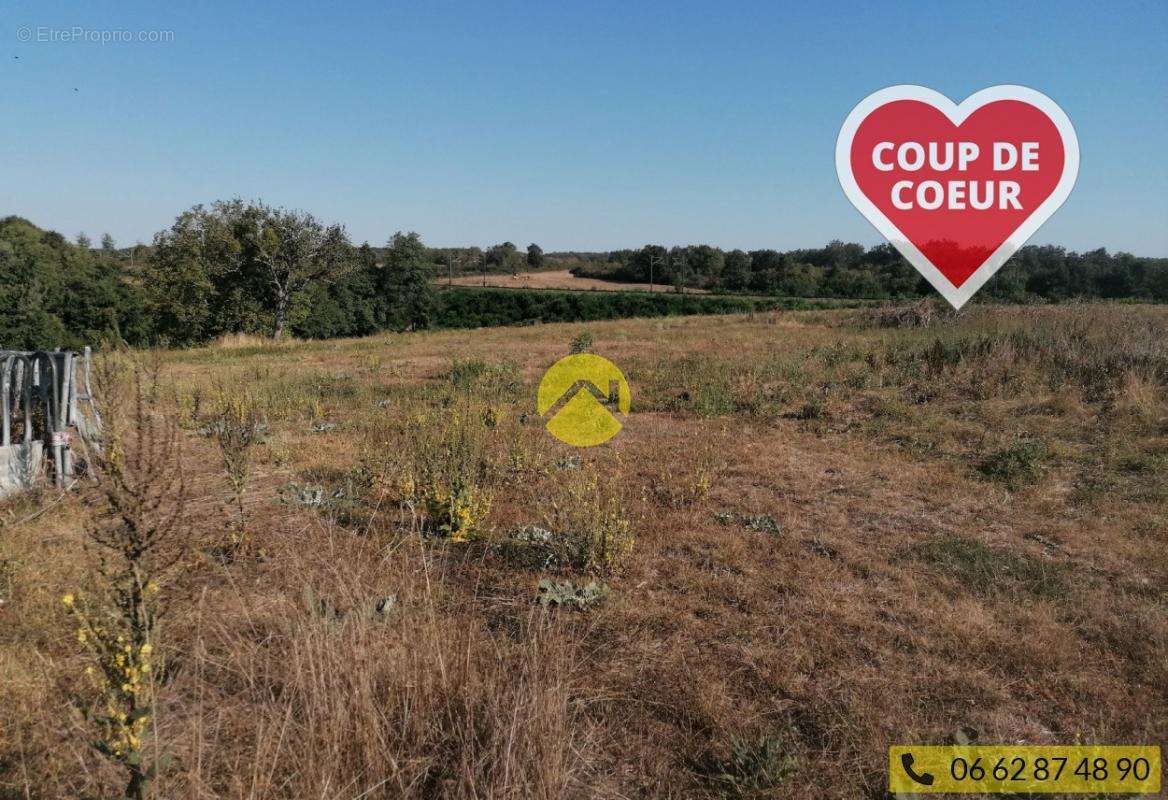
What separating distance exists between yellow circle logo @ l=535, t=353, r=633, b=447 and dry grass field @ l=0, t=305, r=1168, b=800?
0.54m

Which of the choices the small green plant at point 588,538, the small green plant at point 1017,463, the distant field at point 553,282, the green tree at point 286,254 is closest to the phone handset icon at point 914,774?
the small green plant at point 588,538

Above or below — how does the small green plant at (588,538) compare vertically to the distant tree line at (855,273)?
below

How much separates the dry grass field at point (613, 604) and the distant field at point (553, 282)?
6493cm

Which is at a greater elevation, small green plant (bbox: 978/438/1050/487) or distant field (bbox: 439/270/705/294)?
distant field (bbox: 439/270/705/294)

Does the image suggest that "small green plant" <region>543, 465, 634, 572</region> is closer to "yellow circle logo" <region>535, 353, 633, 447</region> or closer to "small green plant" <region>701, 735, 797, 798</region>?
"small green plant" <region>701, 735, 797, 798</region>

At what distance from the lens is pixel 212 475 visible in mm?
5539

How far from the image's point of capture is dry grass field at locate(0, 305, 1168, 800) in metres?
2.25

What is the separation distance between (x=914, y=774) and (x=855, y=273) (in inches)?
2446

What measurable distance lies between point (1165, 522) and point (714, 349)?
10.5 m

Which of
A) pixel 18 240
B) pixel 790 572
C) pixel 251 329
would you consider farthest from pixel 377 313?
pixel 790 572

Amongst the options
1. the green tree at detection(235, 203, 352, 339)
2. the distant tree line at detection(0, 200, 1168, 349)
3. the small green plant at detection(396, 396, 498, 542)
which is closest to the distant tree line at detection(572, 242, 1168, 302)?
the distant tree line at detection(0, 200, 1168, 349)

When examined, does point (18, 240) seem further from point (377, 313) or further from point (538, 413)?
point (538, 413)

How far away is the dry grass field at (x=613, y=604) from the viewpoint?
7.37ft

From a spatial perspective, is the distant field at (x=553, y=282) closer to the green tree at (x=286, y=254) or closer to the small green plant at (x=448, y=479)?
the green tree at (x=286, y=254)
